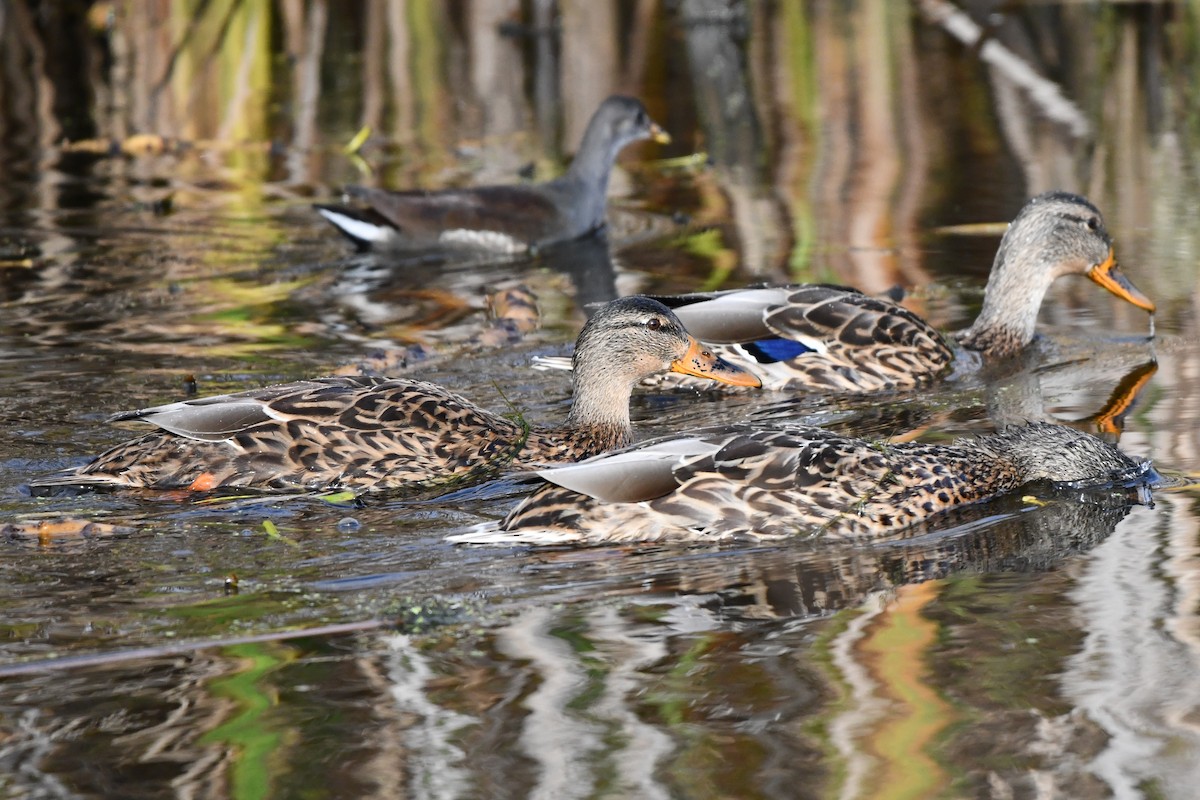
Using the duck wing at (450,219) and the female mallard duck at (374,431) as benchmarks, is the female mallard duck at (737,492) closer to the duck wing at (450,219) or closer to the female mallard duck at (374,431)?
the female mallard duck at (374,431)

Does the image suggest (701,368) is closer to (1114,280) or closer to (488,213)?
(1114,280)

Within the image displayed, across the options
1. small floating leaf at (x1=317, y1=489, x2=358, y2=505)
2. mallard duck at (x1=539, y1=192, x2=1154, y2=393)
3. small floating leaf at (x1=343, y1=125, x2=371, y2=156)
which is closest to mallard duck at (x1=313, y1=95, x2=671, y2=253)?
small floating leaf at (x1=343, y1=125, x2=371, y2=156)

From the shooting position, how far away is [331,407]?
23.9 ft

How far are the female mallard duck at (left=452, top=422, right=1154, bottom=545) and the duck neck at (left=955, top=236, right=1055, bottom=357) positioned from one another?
2.97 metres

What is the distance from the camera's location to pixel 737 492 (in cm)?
650

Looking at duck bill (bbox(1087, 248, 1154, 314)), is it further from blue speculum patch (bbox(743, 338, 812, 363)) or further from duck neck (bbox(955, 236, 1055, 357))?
blue speculum patch (bbox(743, 338, 812, 363))

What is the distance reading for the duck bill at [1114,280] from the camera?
986 cm

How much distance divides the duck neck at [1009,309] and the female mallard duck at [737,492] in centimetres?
297

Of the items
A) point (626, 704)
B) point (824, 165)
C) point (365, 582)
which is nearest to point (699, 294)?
point (365, 582)

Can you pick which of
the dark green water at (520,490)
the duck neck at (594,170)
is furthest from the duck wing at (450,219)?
the duck neck at (594,170)

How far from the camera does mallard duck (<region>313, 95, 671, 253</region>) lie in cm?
1219

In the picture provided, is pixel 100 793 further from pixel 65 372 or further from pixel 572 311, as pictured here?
pixel 572 311

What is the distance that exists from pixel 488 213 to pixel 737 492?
20.5 feet

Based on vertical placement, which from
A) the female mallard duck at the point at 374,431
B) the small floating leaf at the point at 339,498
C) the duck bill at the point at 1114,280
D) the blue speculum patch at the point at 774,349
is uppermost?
the duck bill at the point at 1114,280
